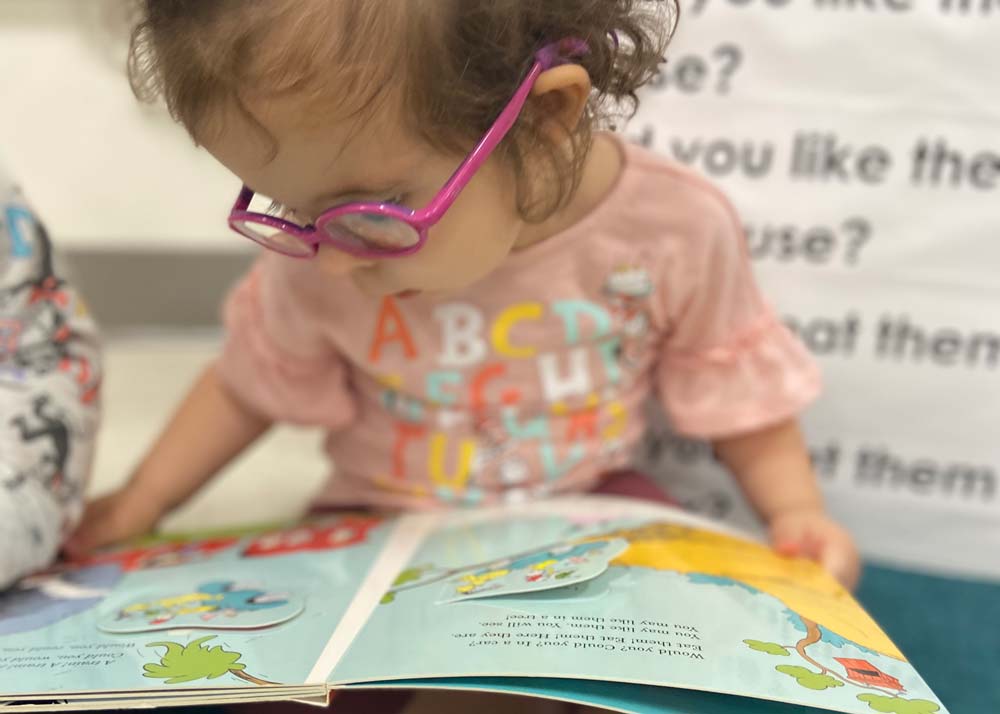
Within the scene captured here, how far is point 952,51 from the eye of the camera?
62 cm

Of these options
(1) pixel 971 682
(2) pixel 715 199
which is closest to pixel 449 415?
(2) pixel 715 199

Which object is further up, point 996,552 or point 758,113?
point 758,113

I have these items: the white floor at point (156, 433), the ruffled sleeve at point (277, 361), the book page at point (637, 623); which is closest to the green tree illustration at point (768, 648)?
the book page at point (637, 623)

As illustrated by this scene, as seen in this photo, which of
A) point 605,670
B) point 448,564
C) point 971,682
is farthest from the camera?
point 971,682

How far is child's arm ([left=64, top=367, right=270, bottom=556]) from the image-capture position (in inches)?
24.5

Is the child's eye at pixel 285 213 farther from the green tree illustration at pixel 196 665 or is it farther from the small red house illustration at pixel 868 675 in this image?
the small red house illustration at pixel 868 675

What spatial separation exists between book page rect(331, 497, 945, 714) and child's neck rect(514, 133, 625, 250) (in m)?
0.16

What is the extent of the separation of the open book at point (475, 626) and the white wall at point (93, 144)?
365mm

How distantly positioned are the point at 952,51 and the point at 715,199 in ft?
0.65

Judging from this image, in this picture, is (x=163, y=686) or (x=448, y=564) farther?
(x=448, y=564)

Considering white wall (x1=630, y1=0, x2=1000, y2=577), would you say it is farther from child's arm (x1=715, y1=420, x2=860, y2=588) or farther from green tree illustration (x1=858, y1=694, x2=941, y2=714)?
green tree illustration (x1=858, y1=694, x2=941, y2=714)

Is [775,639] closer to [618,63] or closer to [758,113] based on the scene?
[618,63]

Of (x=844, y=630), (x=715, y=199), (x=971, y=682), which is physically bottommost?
(x=971, y=682)

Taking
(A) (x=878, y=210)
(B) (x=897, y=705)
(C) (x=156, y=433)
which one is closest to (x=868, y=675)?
(B) (x=897, y=705)
